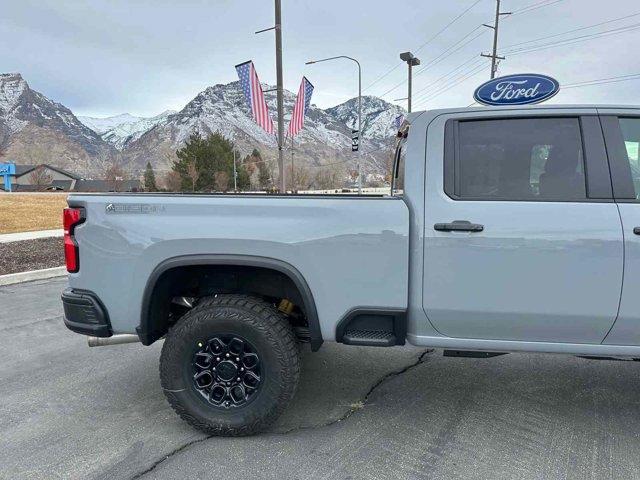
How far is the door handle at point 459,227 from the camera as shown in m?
2.52

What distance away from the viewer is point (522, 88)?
3789 millimetres

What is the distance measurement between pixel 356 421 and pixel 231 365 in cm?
96

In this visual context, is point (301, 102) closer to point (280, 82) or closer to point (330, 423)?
point (280, 82)

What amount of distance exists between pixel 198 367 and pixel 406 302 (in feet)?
4.47

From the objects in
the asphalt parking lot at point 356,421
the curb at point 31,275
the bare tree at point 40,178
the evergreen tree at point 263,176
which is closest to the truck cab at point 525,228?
the asphalt parking lot at point 356,421

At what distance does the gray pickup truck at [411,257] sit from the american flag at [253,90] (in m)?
12.3

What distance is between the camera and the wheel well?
2697mm

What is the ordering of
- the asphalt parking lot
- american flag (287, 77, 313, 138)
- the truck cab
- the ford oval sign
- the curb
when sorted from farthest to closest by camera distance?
american flag (287, 77, 313, 138) → the curb → the ford oval sign → the asphalt parking lot → the truck cab

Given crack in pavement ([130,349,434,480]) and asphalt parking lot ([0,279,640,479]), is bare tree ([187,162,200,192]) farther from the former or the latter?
crack in pavement ([130,349,434,480])

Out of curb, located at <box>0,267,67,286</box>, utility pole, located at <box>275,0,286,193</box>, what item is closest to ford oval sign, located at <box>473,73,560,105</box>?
curb, located at <box>0,267,67,286</box>

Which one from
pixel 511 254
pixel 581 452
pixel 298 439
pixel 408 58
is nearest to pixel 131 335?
pixel 298 439

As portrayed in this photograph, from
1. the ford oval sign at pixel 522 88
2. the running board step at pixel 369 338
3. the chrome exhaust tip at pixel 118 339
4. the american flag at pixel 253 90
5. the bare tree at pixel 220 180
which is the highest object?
the american flag at pixel 253 90

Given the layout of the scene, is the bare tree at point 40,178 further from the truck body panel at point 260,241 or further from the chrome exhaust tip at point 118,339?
the truck body panel at point 260,241

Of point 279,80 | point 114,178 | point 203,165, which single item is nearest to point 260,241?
point 279,80
